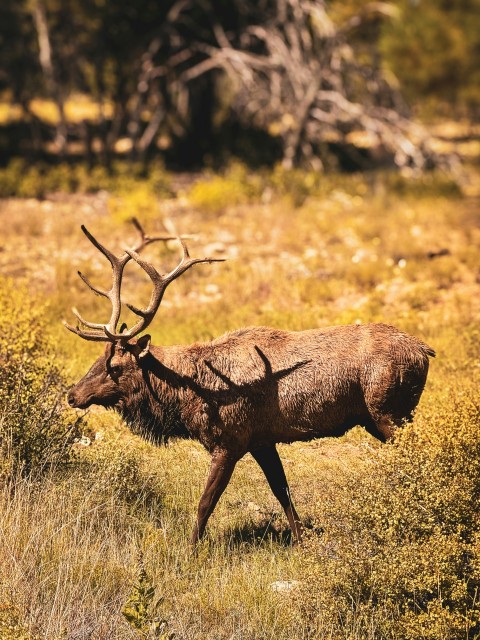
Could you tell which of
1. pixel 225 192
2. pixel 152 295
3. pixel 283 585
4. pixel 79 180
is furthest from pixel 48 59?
pixel 283 585

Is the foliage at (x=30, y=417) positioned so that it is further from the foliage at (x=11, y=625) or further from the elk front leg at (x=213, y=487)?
the foliage at (x=11, y=625)

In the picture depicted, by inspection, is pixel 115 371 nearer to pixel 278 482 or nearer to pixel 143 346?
pixel 143 346

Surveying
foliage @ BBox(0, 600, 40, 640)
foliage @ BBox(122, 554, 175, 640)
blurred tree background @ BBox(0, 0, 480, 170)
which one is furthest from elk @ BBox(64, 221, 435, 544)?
blurred tree background @ BBox(0, 0, 480, 170)

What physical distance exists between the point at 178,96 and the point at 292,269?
1406 centimetres

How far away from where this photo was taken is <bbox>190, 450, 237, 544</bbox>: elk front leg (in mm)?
7332

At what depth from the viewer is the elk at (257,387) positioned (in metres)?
7.51

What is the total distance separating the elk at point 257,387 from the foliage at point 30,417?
0.57 meters

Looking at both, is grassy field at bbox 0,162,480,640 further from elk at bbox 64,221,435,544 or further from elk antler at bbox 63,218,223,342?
elk antler at bbox 63,218,223,342

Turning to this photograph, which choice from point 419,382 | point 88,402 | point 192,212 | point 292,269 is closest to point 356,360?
point 419,382

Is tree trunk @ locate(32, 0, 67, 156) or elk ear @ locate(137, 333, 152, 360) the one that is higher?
tree trunk @ locate(32, 0, 67, 156)

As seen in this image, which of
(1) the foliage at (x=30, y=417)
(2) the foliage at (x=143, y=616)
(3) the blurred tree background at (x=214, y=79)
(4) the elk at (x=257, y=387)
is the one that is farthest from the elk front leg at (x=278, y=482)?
(3) the blurred tree background at (x=214, y=79)

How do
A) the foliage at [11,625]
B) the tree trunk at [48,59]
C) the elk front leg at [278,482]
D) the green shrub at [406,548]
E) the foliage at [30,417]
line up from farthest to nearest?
the tree trunk at [48,59]
the foliage at [30,417]
the elk front leg at [278,482]
the green shrub at [406,548]
the foliage at [11,625]

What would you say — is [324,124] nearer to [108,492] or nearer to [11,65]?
[11,65]

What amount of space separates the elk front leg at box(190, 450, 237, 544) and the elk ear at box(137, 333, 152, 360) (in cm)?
95
